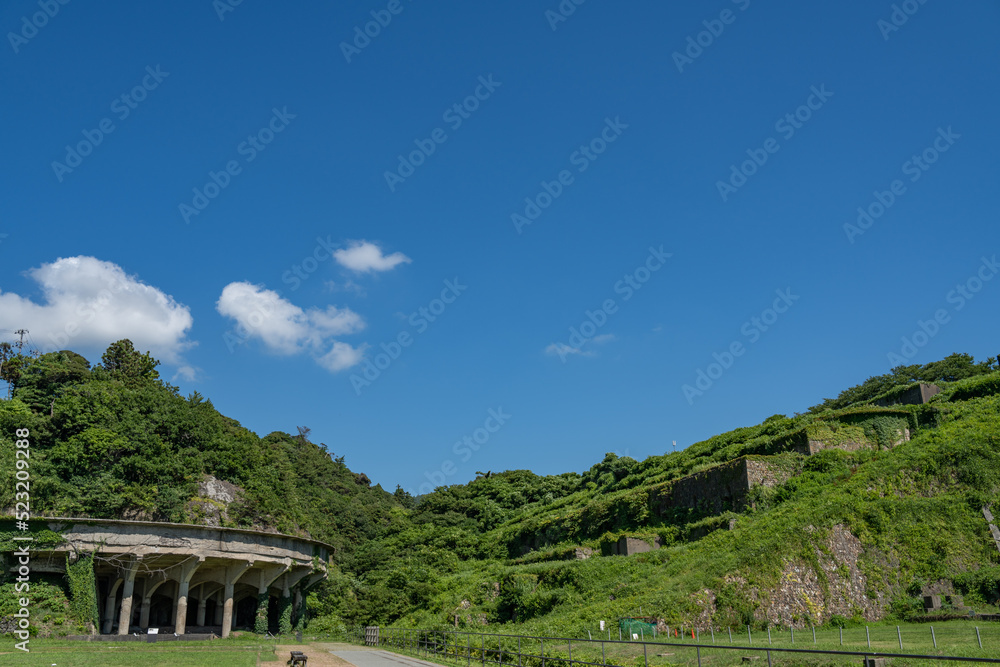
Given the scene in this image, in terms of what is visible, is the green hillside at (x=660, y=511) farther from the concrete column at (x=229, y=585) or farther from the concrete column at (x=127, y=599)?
the concrete column at (x=127, y=599)

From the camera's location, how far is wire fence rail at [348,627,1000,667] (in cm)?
1332

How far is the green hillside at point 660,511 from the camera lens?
3206 cm

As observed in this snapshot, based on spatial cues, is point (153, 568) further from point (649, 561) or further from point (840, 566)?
point (840, 566)

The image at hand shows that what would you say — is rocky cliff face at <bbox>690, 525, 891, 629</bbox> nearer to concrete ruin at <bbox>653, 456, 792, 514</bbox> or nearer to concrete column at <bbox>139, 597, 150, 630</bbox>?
concrete ruin at <bbox>653, 456, 792, 514</bbox>

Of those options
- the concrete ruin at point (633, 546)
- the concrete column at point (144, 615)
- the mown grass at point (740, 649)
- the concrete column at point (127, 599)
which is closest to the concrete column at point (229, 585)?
the concrete column at point (144, 615)

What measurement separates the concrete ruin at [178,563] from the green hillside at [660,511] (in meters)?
5.74

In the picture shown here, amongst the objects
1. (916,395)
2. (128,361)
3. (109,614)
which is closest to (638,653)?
(109,614)

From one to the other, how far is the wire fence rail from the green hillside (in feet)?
18.3

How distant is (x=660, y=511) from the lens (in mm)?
50906

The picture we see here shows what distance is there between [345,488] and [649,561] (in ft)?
255

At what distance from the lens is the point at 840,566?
32.7 meters

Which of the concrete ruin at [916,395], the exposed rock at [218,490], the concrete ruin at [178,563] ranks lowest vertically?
the concrete ruin at [178,563]

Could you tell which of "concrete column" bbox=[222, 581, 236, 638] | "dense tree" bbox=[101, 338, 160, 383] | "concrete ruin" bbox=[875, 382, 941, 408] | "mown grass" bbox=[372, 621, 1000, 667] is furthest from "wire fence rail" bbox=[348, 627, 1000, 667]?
"dense tree" bbox=[101, 338, 160, 383]

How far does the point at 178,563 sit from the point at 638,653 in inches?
1186
